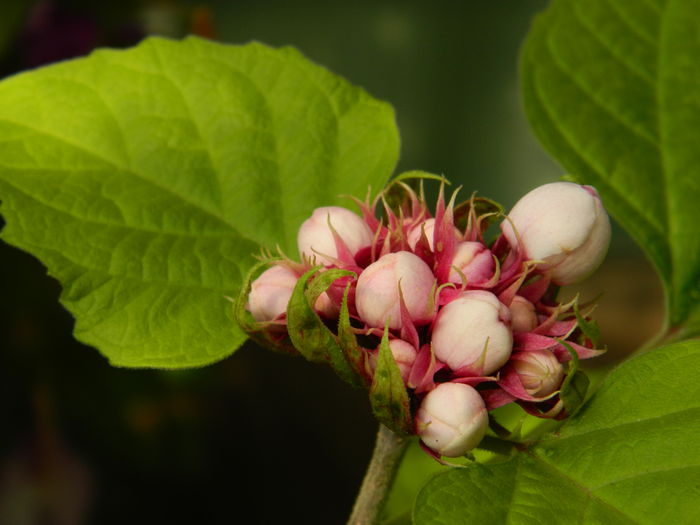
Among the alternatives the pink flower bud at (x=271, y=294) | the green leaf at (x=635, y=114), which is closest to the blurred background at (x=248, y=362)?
the green leaf at (x=635, y=114)

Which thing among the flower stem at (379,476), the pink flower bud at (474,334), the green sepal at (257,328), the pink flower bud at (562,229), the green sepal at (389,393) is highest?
the pink flower bud at (562,229)

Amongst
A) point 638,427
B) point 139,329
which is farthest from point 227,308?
point 638,427

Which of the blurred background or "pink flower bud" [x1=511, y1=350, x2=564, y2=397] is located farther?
the blurred background

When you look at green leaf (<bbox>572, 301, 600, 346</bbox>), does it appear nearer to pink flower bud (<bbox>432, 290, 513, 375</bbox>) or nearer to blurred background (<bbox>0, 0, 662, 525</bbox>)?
pink flower bud (<bbox>432, 290, 513, 375</bbox>)

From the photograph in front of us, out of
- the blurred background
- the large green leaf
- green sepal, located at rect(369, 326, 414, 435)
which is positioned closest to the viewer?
green sepal, located at rect(369, 326, 414, 435)

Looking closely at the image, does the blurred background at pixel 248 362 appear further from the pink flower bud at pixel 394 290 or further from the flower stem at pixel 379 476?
the pink flower bud at pixel 394 290

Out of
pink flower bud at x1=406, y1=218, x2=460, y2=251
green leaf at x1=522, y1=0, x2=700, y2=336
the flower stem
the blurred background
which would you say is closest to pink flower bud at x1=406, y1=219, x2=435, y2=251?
pink flower bud at x1=406, y1=218, x2=460, y2=251
